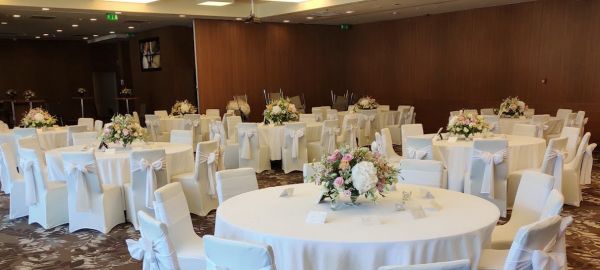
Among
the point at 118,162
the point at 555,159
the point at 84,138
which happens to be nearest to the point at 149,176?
the point at 118,162

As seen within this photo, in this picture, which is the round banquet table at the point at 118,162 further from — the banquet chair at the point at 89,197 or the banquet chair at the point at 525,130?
the banquet chair at the point at 525,130

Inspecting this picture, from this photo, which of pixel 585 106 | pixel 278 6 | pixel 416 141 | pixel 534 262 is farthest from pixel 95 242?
pixel 585 106

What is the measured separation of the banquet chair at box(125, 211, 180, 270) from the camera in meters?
2.93

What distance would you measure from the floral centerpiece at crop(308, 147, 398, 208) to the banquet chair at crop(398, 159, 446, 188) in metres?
1.12

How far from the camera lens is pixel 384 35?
647 inches

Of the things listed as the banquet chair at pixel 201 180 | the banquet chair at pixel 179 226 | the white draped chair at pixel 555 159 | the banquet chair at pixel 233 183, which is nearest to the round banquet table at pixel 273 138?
the banquet chair at pixel 201 180

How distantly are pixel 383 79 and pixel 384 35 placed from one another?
1.38 m

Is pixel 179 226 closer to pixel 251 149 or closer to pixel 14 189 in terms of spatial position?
pixel 14 189

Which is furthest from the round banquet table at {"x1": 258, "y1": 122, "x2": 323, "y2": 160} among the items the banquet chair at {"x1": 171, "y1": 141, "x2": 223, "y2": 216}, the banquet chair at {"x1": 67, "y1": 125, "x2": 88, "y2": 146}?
the banquet chair at {"x1": 67, "y1": 125, "x2": 88, "y2": 146}

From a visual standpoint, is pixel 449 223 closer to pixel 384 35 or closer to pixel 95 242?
pixel 95 242

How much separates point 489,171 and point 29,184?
5340 millimetres

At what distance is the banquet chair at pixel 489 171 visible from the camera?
236 inches

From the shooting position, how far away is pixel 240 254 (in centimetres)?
247

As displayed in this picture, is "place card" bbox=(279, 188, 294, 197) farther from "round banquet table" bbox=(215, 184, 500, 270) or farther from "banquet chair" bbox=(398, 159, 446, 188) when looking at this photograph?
"banquet chair" bbox=(398, 159, 446, 188)
